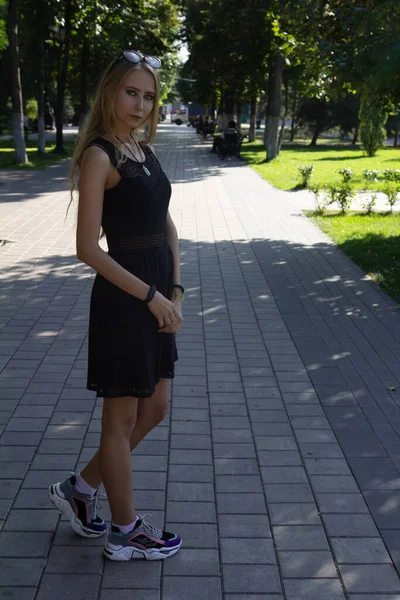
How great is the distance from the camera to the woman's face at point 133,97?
280 centimetres

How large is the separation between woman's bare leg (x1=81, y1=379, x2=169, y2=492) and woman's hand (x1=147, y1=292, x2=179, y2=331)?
359 mm

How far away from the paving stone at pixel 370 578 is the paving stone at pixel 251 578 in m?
0.31

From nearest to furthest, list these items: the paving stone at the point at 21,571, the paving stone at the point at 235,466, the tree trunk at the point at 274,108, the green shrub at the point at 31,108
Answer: the paving stone at the point at 21,571 → the paving stone at the point at 235,466 → the tree trunk at the point at 274,108 → the green shrub at the point at 31,108

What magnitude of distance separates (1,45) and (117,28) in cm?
1449

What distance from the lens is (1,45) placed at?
15188mm

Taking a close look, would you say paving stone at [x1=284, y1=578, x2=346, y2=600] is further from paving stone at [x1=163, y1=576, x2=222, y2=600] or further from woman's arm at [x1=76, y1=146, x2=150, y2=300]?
woman's arm at [x1=76, y1=146, x2=150, y2=300]

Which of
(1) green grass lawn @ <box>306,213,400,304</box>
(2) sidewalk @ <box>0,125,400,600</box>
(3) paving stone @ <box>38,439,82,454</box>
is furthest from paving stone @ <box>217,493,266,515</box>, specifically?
(1) green grass lawn @ <box>306,213,400,304</box>

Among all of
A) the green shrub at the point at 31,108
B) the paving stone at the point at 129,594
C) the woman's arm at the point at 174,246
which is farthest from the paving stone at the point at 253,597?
the green shrub at the point at 31,108

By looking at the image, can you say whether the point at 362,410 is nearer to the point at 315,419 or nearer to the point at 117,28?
the point at 315,419

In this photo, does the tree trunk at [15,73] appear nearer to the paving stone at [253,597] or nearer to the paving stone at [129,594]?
the paving stone at [129,594]

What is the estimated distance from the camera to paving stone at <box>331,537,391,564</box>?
3.23 metres

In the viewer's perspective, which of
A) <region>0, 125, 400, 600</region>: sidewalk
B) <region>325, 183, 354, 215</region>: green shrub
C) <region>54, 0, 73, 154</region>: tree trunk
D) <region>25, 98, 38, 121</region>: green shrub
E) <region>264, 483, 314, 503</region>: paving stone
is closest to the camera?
<region>0, 125, 400, 600</region>: sidewalk

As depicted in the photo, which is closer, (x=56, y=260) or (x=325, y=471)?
(x=325, y=471)

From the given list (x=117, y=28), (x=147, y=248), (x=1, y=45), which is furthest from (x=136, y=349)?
(x=117, y=28)
